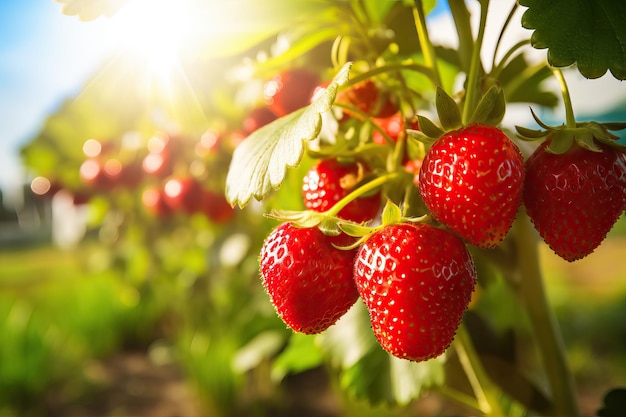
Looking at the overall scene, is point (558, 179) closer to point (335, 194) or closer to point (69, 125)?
point (335, 194)

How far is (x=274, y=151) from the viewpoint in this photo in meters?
0.51

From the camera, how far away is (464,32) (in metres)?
0.59

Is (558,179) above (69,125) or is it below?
above

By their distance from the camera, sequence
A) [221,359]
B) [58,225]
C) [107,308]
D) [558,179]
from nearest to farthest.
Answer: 1. [558,179]
2. [221,359]
3. [58,225]
4. [107,308]

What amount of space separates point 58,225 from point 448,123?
2.88 meters

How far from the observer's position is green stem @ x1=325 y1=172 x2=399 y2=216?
508 millimetres

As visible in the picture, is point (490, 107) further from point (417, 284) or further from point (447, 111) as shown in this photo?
point (417, 284)

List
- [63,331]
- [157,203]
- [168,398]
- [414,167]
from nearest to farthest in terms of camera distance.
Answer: [414,167], [157,203], [168,398], [63,331]

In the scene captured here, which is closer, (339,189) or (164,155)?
(339,189)

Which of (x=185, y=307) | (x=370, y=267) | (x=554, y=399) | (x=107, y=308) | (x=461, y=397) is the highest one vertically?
(x=370, y=267)

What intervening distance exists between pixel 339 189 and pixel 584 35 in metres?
0.24

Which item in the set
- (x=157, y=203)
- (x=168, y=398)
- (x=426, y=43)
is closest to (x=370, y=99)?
(x=426, y=43)

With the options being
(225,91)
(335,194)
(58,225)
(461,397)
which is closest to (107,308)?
(58,225)

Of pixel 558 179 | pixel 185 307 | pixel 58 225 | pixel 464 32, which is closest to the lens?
pixel 558 179
